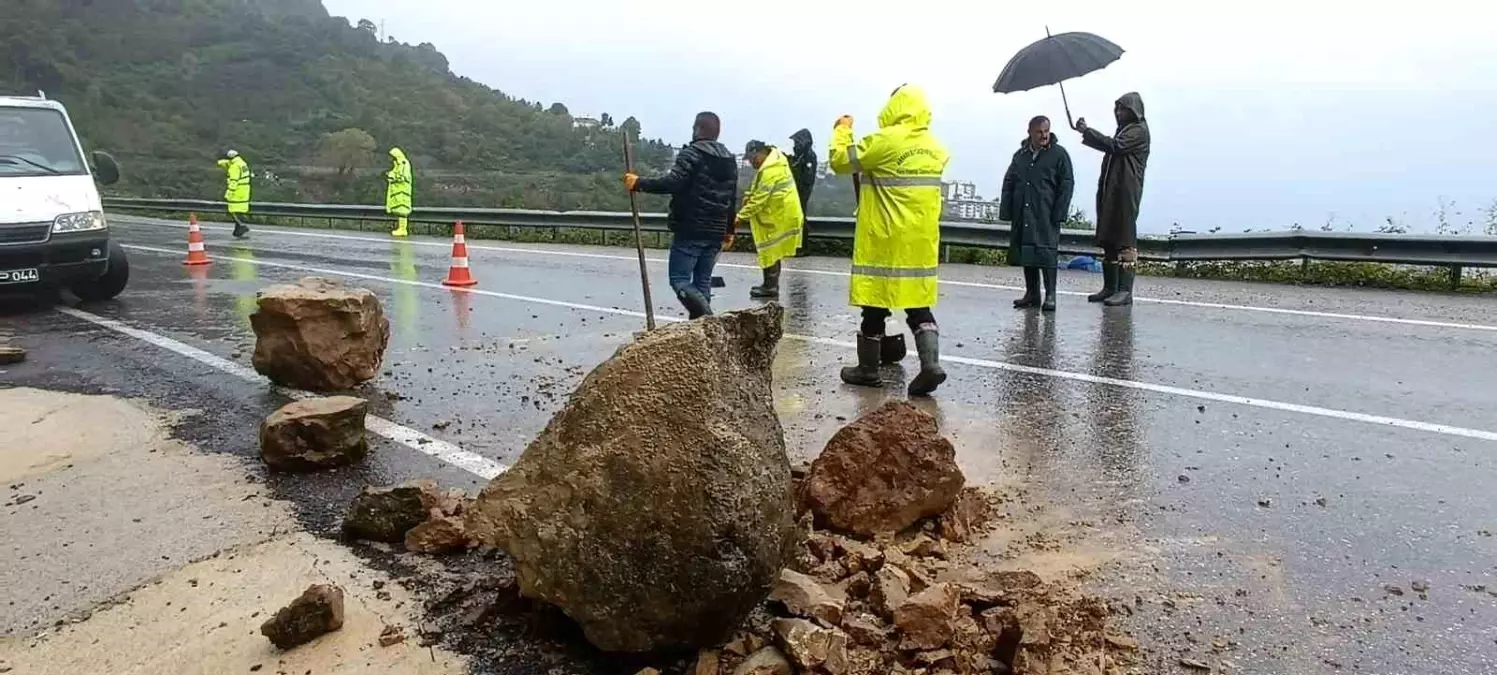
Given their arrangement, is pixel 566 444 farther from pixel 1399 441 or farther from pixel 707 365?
pixel 1399 441

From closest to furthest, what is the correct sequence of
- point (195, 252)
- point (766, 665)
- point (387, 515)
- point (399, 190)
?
point (766, 665) → point (387, 515) → point (195, 252) → point (399, 190)

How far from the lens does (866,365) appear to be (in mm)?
6250

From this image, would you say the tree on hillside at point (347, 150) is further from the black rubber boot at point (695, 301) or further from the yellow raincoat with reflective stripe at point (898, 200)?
the yellow raincoat with reflective stripe at point (898, 200)

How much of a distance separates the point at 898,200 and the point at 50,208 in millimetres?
7993

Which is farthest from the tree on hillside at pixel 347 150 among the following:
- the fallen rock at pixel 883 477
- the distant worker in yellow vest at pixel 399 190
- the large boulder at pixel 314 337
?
the fallen rock at pixel 883 477

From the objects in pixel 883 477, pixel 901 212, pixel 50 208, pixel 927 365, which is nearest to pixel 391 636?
pixel 883 477

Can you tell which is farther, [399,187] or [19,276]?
[399,187]

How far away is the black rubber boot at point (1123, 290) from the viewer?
948 cm

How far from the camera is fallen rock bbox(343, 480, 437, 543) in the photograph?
12.2 feet

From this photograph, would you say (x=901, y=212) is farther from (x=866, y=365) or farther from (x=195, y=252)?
(x=195, y=252)

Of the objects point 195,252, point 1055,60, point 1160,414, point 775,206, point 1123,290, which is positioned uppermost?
point 1055,60

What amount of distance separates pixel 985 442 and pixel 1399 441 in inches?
79.3

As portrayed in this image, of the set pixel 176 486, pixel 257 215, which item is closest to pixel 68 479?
pixel 176 486

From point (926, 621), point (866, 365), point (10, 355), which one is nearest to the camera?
point (926, 621)
